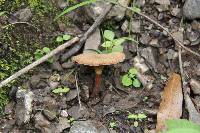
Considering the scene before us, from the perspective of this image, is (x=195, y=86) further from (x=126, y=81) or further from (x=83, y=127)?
(x=83, y=127)

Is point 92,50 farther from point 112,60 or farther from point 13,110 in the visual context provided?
point 13,110

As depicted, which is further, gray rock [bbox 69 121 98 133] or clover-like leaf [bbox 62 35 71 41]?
clover-like leaf [bbox 62 35 71 41]

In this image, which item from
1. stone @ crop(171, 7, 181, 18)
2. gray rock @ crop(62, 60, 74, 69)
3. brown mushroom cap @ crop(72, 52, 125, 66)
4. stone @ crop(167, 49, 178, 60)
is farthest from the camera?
stone @ crop(171, 7, 181, 18)

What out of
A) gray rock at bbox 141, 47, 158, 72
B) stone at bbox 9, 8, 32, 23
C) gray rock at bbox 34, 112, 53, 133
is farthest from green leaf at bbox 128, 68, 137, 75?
stone at bbox 9, 8, 32, 23

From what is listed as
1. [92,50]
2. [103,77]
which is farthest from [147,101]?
[92,50]

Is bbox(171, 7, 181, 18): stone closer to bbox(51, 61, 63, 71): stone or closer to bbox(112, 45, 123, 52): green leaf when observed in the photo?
bbox(112, 45, 123, 52): green leaf

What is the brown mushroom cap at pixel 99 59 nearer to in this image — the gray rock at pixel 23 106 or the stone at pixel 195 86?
the gray rock at pixel 23 106
